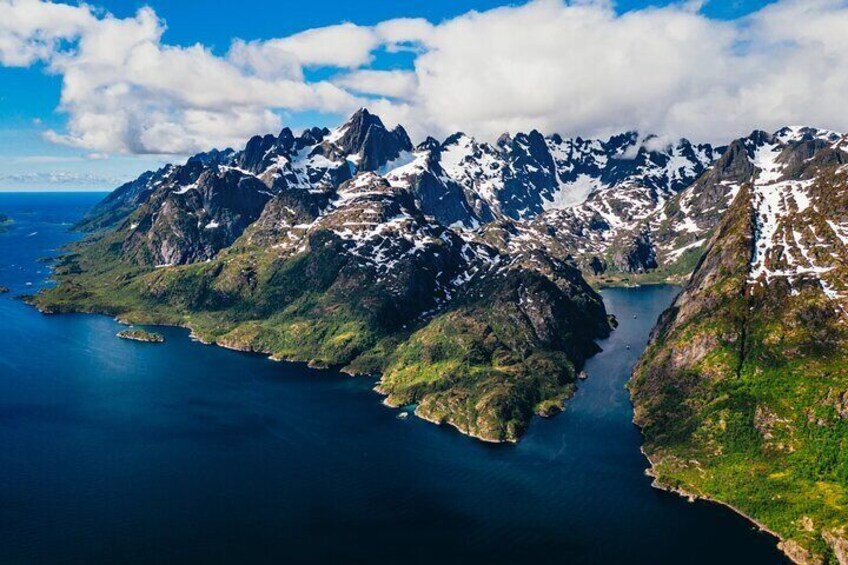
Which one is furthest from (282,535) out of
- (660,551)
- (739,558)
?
(739,558)

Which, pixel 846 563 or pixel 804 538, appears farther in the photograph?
pixel 804 538

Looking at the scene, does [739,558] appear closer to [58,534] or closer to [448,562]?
[448,562]

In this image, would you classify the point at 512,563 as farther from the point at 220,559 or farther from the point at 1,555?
the point at 1,555

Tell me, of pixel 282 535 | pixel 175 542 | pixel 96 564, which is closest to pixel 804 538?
pixel 282 535

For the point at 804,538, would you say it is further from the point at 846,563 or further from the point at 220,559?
the point at 220,559

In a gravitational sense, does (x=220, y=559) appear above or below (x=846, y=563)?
below

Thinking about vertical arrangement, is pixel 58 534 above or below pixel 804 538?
below

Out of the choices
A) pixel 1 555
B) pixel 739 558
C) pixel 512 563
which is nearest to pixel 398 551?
pixel 512 563

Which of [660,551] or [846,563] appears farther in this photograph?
[660,551]
